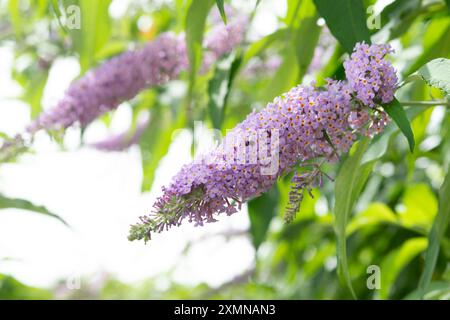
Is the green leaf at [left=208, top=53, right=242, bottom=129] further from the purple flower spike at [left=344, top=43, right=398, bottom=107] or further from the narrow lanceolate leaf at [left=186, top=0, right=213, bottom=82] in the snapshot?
the purple flower spike at [left=344, top=43, right=398, bottom=107]

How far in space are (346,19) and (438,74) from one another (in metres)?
0.27

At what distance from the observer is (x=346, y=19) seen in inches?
58.2

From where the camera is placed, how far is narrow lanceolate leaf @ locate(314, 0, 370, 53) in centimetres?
148

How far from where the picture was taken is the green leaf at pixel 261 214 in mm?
2266

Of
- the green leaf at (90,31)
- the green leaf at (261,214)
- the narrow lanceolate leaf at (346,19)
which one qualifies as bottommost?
the green leaf at (261,214)

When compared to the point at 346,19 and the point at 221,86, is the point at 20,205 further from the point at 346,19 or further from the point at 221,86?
the point at 346,19

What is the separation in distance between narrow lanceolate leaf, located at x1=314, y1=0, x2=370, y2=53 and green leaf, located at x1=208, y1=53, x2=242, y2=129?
21.2 inches

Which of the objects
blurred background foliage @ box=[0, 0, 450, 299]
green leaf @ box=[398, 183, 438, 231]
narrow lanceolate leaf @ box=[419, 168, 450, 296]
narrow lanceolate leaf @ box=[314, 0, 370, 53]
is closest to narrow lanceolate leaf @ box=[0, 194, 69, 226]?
blurred background foliage @ box=[0, 0, 450, 299]

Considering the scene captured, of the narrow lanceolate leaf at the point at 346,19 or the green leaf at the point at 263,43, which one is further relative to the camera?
the green leaf at the point at 263,43

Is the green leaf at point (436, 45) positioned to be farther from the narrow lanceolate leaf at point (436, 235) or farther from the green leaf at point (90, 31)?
the green leaf at point (90, 31)

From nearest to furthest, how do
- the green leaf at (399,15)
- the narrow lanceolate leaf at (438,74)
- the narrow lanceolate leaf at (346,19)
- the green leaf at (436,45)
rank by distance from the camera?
the narrow lanceolate leaf at (438,74), the narrow lanceolate leaf at (346,19), the green leaf at (399,15), the green leaf at (436,45)

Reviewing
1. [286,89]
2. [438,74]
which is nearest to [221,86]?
[286,89]

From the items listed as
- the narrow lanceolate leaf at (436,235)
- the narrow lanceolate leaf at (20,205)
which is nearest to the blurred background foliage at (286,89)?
the narrow lanceolate leaf at (20,205)
